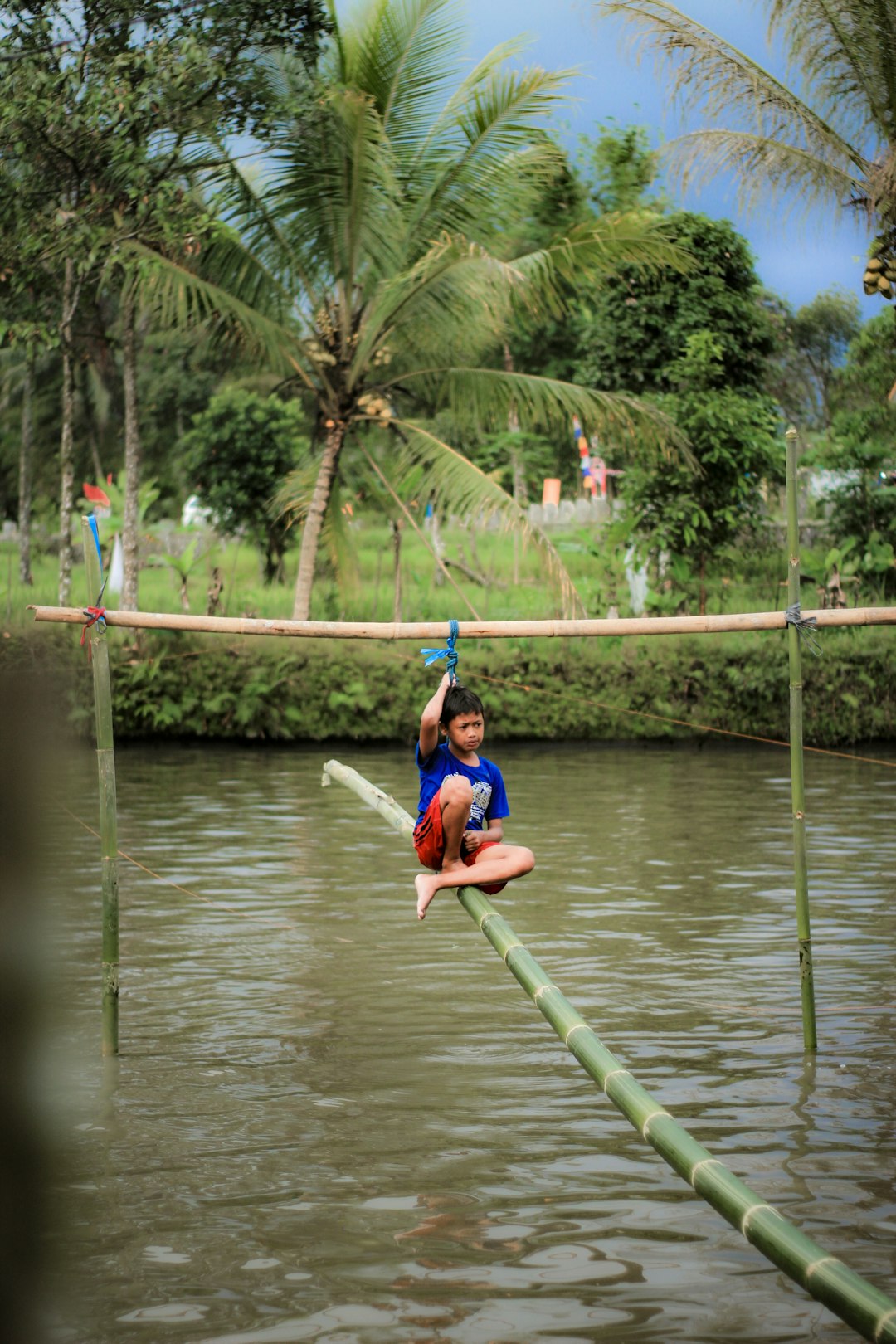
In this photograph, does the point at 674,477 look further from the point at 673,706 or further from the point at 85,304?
the point at 85,304

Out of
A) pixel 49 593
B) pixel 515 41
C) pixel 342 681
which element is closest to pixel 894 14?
pixel 515 41

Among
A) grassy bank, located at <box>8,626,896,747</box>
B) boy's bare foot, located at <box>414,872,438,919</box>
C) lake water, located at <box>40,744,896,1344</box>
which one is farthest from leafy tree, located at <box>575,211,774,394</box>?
boy's bare foot, located at <box>414,872,438,919</box>

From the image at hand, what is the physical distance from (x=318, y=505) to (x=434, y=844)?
32.1 feet

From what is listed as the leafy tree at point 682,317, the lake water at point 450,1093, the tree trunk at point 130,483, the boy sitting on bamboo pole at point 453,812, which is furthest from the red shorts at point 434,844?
the leafy tree at point 682,317

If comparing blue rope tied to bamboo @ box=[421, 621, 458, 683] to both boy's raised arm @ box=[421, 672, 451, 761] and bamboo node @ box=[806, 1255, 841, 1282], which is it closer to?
boy's raised arm @ box=[421, 672, 451, 761]

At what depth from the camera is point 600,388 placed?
1777cm

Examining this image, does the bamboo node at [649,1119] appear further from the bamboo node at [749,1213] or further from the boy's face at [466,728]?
the boy's face at [466,728]

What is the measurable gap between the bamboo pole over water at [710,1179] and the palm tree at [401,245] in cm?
857

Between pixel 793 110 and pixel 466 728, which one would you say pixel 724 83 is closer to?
pixel 793 110

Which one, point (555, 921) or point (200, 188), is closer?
point (555, 921)

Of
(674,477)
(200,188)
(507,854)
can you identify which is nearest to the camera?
(507,854)

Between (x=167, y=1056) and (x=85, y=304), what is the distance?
47.1 ft

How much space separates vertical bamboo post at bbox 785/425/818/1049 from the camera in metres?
5.14

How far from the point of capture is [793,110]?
466 inches
